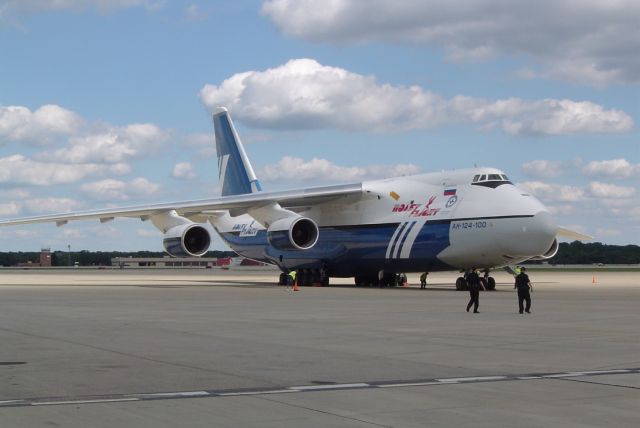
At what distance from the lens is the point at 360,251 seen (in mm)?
40656

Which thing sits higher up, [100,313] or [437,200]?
[437,200]

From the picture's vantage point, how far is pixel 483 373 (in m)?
11.2

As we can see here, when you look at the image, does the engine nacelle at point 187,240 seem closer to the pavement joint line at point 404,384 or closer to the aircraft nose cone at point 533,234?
the aircraft nose cone at point 533,234

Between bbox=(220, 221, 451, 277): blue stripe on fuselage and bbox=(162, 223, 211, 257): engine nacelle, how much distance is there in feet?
13.3

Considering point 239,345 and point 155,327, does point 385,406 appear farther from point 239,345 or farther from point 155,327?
point 155,327

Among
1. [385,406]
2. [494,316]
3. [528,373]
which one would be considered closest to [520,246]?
[494,316]

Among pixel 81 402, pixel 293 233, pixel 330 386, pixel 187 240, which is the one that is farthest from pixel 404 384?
pixel 187 240

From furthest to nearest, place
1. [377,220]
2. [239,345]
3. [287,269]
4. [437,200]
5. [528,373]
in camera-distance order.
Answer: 1. [287,269]
2. [377,220]
3. [437,200]
4. [239,345]
5. [528,373]

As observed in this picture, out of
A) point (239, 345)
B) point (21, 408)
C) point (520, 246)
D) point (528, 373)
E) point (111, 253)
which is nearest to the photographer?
point (21, 408)

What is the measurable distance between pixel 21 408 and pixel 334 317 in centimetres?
1266

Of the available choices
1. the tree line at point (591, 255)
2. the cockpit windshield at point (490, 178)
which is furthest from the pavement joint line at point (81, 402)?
the tree line at point (591, 255)

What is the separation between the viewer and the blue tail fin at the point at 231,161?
5006 cm

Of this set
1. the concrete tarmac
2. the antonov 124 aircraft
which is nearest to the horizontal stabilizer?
the antonov 124 aircraft

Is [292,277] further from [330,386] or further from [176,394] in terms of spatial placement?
[176,394]
